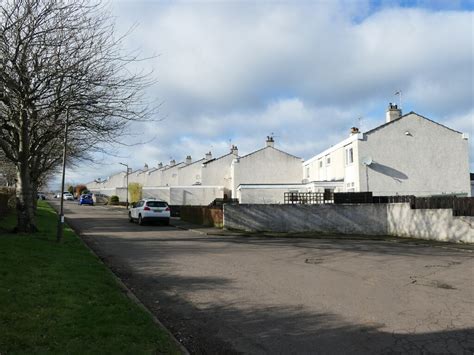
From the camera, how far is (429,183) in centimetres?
3081

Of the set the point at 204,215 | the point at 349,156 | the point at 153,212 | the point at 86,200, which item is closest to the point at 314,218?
the point at 204,215

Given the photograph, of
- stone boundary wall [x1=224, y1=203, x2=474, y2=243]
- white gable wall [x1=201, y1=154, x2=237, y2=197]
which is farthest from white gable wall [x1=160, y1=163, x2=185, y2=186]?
stone boundary wall [x1=224, y1=203, x2=474, y2=243]

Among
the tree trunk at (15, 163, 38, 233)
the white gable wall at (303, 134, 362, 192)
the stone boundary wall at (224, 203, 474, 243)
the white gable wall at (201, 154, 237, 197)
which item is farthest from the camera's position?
the white gable wall at (201, 154, 237, 197)

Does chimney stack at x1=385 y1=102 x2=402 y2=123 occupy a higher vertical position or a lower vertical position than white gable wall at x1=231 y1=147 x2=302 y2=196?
higher

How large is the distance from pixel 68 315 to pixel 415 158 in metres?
28.8

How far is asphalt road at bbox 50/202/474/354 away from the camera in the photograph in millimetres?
5797

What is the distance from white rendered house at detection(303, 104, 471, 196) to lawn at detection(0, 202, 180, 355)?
2356 centimetres

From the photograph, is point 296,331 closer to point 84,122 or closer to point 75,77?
point 75,77

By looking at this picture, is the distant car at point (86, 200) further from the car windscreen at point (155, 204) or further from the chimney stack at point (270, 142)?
the car windscreen at point (155, 204)

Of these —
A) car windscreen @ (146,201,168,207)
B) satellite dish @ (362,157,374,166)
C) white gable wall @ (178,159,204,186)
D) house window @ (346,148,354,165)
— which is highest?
white gable wall @ (178,159,204,186)

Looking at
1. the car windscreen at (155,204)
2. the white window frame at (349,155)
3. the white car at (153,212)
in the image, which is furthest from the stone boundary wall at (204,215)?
the white window frame at (349,155)

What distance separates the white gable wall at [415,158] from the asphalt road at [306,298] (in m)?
15.4

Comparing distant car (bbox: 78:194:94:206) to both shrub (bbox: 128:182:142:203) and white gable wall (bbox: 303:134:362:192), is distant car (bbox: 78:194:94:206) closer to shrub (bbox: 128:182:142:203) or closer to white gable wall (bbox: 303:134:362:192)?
shrub (bbox: 128:182:142:203)

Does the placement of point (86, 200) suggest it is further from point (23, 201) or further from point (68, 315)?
point (68, 315)
